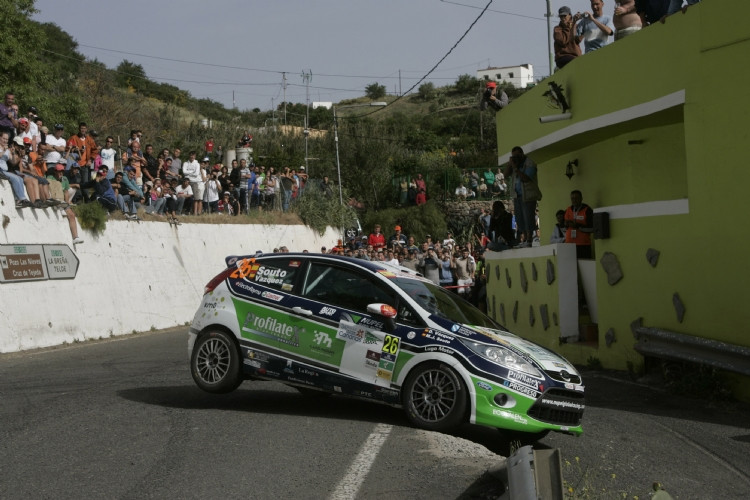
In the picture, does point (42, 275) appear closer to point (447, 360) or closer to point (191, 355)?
point (191, 355)

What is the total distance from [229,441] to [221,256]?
22237 millimetres

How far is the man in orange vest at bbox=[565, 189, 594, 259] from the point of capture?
53.1 feet

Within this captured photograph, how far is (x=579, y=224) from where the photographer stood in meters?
16.3

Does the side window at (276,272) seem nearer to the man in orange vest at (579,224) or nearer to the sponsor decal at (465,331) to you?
the sponsor decal at (465,331)

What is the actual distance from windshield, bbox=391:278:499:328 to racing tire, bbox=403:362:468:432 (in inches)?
28.0

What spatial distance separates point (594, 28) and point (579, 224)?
3.41 metres

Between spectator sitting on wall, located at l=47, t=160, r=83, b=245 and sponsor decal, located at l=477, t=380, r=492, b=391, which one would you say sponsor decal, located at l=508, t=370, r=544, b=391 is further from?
spectator sitting on wall, located at l=47, t=160, r=83, b=245

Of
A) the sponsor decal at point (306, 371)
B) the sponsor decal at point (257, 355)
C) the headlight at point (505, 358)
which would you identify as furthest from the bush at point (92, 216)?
the headlight at point (505, 358)

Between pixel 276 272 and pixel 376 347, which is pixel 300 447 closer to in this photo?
pixel 376 347

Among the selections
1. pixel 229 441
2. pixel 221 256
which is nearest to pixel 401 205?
pixel 221 256

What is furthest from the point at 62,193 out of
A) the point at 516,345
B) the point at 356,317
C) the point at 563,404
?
the point at 563,404

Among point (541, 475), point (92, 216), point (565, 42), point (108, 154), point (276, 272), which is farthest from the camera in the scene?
point (108, 154)

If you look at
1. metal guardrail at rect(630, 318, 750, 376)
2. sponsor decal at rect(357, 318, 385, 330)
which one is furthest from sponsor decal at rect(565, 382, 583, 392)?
metal guardrail at rect(630, 318, 750, 376)

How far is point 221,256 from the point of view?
1195 inches
